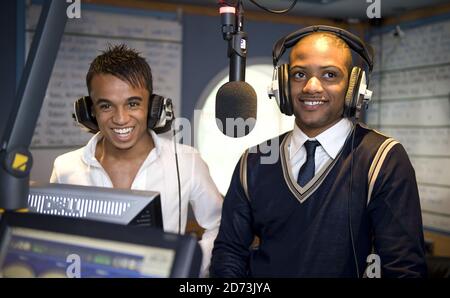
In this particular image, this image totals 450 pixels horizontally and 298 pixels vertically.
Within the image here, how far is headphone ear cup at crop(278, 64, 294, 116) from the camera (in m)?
1.17

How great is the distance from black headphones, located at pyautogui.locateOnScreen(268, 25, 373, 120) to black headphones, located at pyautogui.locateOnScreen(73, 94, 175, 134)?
264 millimetres

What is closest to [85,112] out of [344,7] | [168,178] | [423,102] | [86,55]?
[168,178]

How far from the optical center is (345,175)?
3.61ft

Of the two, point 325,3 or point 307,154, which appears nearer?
point 307,154

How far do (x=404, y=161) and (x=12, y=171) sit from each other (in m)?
0.76

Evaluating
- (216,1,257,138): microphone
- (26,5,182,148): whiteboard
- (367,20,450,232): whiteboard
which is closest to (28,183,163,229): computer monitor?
(216,1,257,138): microphone

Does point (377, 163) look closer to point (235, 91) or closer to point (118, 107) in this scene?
point (235, 91)

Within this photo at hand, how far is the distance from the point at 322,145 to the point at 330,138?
0.08 feet

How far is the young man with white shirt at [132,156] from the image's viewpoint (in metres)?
1.19

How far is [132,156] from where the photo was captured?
4.41 feet
